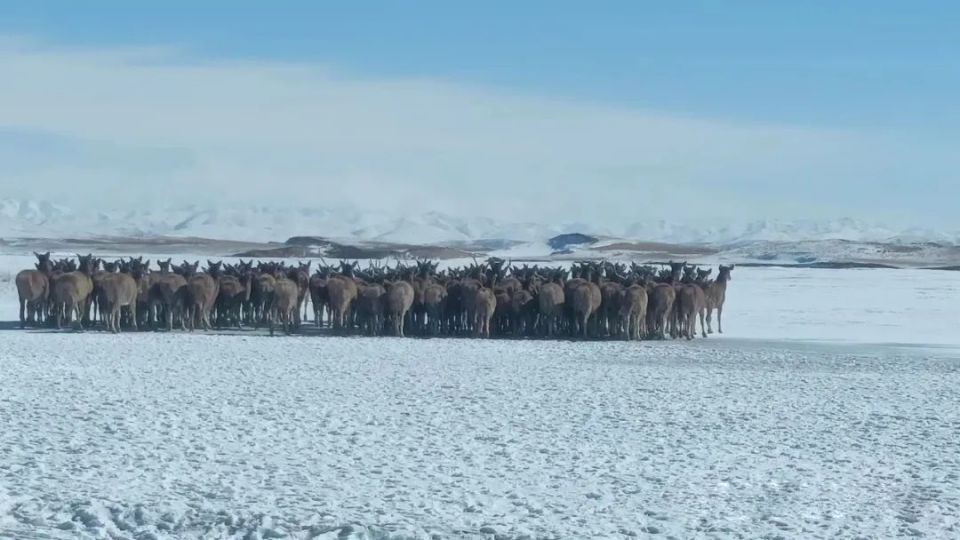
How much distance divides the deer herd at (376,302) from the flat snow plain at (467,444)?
15.8ft

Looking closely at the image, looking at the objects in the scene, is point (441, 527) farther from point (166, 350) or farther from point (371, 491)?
point (166, 350)

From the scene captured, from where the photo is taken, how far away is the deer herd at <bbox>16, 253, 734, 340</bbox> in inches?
1201

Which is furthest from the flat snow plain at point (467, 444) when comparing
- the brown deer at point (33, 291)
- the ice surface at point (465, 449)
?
the brown deer at point (33, 291)

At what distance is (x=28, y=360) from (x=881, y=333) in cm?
1934

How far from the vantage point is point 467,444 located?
556 inches

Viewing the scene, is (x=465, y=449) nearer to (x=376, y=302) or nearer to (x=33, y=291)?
(x=376, y=302)

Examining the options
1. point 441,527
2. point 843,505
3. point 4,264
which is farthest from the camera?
point 4,264

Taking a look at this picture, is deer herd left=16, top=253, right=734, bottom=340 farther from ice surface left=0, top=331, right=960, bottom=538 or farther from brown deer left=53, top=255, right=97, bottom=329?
ice surface left=0, top=331, right=960, bottom=538

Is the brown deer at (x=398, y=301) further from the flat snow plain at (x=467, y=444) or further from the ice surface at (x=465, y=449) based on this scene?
the ice surface at (x=465, y=449)

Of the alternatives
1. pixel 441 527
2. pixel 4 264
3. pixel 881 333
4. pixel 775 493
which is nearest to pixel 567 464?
pixel 775 493

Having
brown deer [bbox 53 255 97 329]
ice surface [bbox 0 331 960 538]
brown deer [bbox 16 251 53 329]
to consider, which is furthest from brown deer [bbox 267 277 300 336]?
ice surface [bbox 0 331 960 538]

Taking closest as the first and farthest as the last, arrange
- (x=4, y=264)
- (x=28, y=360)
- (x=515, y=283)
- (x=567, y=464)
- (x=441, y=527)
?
(x=441, y=527), (x=567, y=464), (x=28, y=360), (x=515, y=283), (x=4, y=264)

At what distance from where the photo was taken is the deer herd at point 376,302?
30500 mm

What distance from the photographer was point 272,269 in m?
34.1
